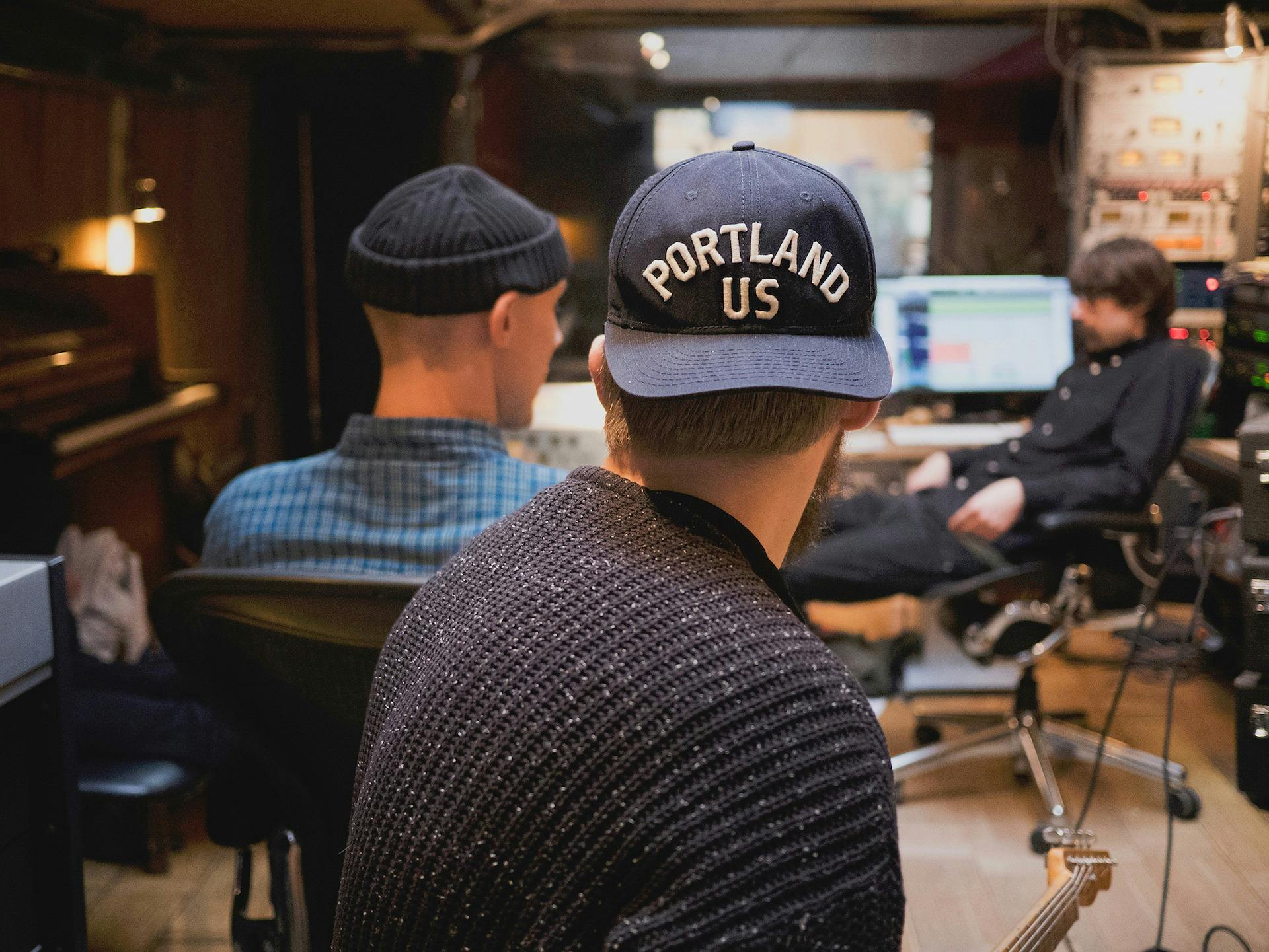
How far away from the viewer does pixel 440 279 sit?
63.6 inches

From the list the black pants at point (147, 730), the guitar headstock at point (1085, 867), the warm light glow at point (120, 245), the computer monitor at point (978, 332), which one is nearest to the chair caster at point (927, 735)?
the computer monitor at point (978, 332)

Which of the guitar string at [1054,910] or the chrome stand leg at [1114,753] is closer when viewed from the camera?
the guitar string at [1054,910]

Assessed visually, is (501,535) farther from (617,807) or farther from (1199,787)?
(1199,787)

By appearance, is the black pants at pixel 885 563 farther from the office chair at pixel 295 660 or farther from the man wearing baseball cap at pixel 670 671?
the man wearing baseball cap at pixel 670 671

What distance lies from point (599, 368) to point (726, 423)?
14cm

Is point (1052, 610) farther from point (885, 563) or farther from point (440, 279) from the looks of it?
point (440, 279)

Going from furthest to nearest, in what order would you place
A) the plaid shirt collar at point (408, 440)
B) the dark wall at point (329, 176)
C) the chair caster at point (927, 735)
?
1. the dark wall at point (329, 176)
2. the chair caster at point (927, 735)
3. the plaid shirt collar at point (408, 440)

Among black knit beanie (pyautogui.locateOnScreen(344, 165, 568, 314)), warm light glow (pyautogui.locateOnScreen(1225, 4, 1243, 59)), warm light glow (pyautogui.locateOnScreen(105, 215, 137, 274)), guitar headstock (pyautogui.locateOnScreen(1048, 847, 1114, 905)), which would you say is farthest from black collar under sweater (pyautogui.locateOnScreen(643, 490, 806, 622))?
warm light glow (pyautogui.locateOnScreen(1225, 4, 1243, 59))

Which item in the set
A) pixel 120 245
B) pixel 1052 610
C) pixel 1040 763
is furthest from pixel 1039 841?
pixel 120 245

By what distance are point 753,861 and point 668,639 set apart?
0.13m

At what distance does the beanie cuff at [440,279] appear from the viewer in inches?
63.5

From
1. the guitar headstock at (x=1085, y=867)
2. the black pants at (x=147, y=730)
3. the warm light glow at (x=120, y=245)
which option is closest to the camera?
the guitar headstock at (x=1085, y=867)

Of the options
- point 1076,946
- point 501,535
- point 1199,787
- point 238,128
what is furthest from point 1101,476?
point 238,128

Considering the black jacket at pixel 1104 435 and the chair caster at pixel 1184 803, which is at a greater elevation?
the black jacket at pixel 1104 435
